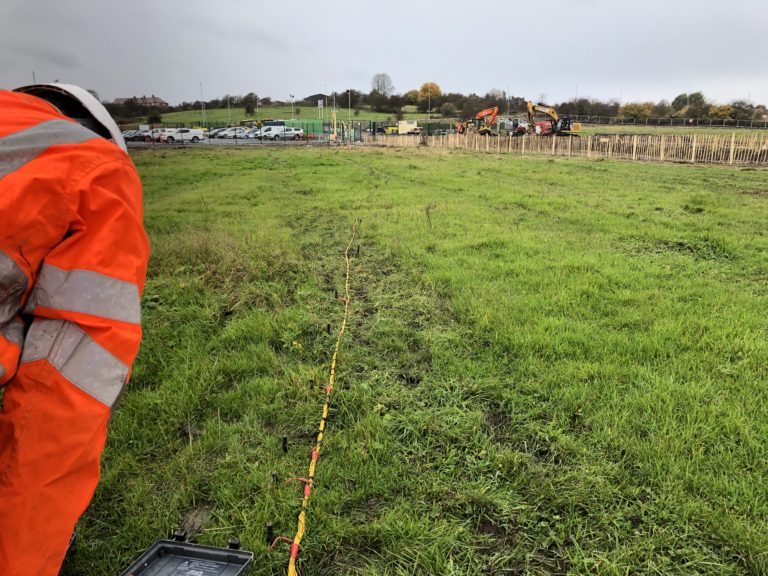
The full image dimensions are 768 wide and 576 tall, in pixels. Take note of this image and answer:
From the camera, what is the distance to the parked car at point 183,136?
43.1 m

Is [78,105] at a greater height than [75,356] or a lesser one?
greater

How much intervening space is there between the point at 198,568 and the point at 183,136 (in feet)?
165

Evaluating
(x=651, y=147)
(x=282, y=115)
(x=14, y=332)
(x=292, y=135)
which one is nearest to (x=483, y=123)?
(x=651, y=147)

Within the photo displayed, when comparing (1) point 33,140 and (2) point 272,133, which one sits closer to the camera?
(1) point 33,140

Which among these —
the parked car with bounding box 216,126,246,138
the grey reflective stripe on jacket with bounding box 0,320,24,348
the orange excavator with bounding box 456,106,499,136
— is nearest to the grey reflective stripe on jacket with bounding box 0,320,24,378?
the grey reflective stripe on jacket with bounding box 0,320,24,348

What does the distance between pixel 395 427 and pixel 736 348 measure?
8.93 feet

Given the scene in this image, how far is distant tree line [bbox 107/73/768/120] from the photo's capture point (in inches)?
2391

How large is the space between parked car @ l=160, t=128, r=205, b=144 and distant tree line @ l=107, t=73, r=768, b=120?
3674mm

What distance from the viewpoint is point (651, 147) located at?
21375 mm

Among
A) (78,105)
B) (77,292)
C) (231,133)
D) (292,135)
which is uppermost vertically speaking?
(231,133)

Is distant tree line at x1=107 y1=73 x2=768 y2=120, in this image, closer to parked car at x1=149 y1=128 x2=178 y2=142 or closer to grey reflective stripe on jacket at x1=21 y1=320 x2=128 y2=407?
parked car at x1=149 y1=128 x2=178 y2=142

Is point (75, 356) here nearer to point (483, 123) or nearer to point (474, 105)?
point (483, 123)

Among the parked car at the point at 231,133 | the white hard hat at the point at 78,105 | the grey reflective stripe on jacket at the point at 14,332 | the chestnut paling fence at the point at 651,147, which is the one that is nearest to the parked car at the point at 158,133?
the parked car at the point at 231,133

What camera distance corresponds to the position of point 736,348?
12.0 ft
